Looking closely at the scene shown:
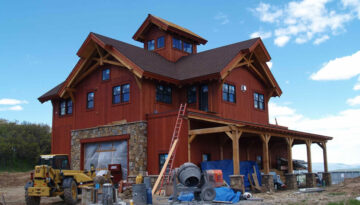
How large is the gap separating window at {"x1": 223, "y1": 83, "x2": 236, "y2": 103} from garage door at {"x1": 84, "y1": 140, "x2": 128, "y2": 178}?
7286mm

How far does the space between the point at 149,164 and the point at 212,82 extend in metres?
6.71

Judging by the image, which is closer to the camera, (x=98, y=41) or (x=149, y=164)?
(x=149, y=164)

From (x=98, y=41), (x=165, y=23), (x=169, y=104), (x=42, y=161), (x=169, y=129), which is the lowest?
(x=42, y=161)

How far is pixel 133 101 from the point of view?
24453 millimetres

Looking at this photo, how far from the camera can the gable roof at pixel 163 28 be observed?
31031mm

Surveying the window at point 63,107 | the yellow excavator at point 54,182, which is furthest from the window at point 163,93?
the window at point 63,107

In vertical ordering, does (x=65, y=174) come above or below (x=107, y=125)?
below

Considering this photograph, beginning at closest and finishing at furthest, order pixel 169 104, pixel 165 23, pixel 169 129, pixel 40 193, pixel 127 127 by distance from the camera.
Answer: pixel 40 193 < pixel 169 129 < pixel 127 127 < pixel 169 104 < pixel 165 23

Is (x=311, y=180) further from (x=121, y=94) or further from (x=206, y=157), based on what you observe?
(x=121, y=94)

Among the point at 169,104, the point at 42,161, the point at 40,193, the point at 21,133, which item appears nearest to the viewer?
the point at 40,193

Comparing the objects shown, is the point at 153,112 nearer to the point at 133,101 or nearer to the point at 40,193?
the point at 133,101

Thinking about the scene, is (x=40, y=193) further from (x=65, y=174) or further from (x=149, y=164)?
(x=149, y=164)

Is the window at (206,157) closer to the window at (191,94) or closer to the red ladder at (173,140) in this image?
the red ladder at (173,140)

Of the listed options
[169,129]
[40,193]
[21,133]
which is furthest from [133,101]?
[21,133]
